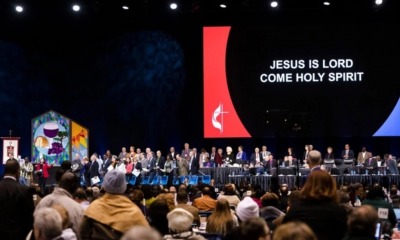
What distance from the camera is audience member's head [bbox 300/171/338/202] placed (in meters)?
4.43

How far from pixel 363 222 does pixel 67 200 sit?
245cm

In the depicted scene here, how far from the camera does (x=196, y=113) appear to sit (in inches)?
1025

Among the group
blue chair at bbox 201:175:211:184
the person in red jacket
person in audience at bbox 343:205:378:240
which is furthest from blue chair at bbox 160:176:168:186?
person in audience at bbox 343:205:378:240

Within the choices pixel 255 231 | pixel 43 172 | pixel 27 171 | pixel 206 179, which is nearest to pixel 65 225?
pixel 255 231

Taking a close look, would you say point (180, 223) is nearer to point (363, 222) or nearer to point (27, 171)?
point (363, 222)

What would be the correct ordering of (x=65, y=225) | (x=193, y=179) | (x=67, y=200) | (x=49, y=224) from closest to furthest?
(x=49, y=224), (x=65, y=225), (x=67, y=200), (x=193, y=179)

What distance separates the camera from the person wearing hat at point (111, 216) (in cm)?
469

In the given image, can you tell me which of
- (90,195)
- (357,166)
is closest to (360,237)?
(90,195)

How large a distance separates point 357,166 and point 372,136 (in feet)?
7.56

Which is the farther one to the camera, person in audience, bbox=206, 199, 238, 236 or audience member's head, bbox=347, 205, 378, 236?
person in audience, bbox=206, 199, 238, 236

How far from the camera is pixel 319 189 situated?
175 inches

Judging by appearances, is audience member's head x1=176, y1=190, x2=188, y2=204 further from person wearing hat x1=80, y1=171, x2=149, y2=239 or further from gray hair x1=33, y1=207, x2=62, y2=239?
gray hair x1=33, y1=207, x2=62, y2=239

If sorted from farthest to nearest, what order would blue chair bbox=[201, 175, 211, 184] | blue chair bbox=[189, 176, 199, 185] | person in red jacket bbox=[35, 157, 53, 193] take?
person in red jacket bbox=[35, 157, 53, 193]
blue chair bbox=[201, 175, 211, 184]
blue chair bbox=[189, 176, 199, 185]

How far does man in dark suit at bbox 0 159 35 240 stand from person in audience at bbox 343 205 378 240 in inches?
125
